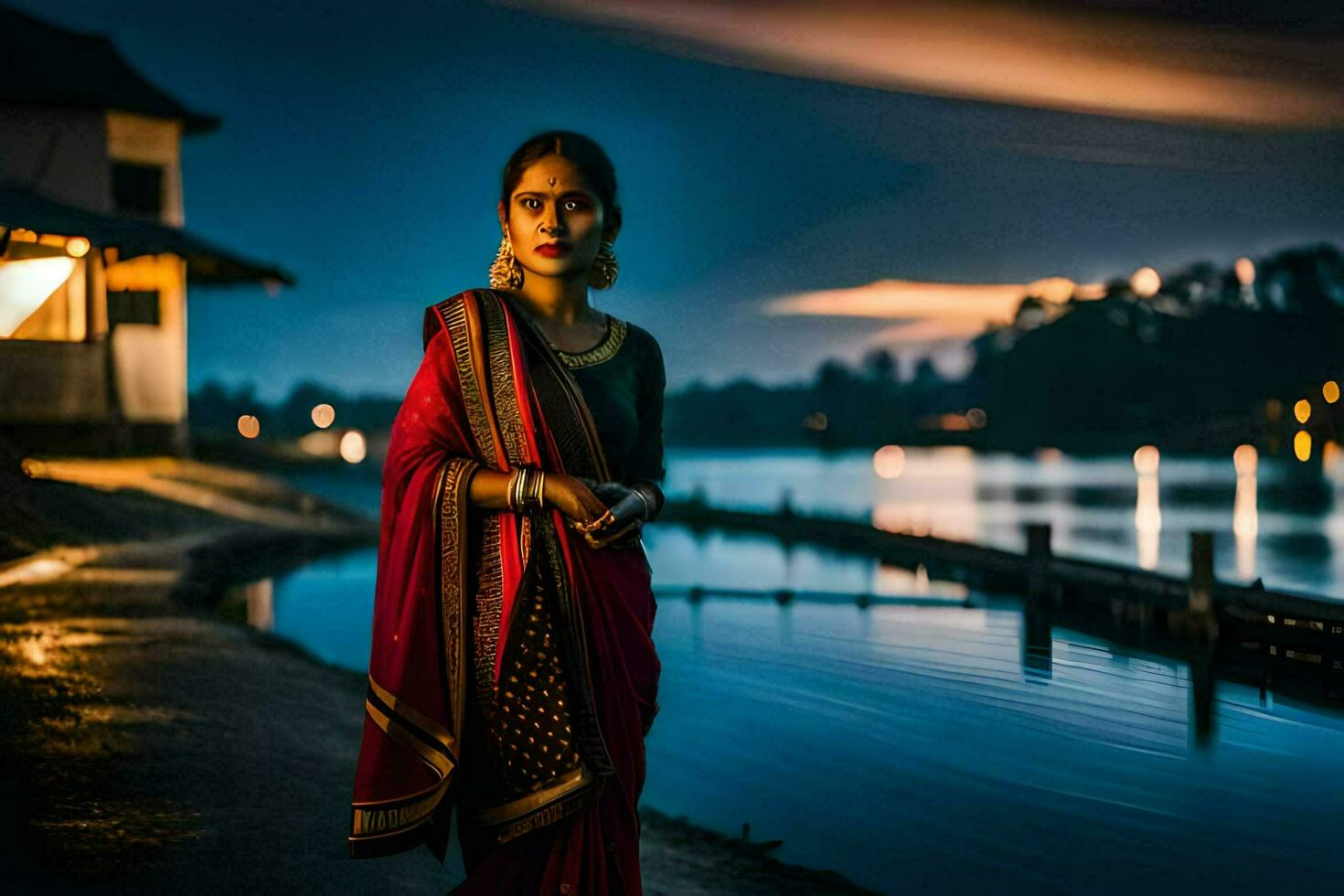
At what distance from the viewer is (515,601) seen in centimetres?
250

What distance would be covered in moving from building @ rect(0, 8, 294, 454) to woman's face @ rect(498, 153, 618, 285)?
13047mm

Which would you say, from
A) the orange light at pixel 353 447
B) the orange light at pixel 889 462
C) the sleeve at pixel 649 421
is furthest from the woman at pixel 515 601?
the orange light at pixel 889 462

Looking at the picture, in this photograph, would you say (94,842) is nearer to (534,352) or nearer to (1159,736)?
(534,352)

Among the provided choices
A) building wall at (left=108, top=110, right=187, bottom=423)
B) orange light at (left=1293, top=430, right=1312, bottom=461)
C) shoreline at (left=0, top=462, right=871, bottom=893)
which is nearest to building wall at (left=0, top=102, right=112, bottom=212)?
building wall at (left=108, top=110, right=187, bottom=423)

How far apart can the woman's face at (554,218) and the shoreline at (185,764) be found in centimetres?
222

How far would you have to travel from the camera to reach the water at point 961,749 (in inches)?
254

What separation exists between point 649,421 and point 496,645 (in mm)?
598

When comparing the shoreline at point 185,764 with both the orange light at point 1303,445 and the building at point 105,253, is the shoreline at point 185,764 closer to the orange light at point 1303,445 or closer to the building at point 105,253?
the building at point 105,253

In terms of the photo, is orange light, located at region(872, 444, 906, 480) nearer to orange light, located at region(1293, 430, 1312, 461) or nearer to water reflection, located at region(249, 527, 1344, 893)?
orange light, located at region(1293, 430, 1312, 461)

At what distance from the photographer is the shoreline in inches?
152

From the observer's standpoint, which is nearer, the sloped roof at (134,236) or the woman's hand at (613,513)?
the woman's hand at (613,513)

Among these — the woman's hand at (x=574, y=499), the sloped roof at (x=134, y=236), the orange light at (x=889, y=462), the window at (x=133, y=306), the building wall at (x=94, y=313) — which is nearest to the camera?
the woman's hand at (x=574, y=499)

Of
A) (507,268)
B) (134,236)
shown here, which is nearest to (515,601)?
(507,268)

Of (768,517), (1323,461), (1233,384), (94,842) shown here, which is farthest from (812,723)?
(1323,461)
